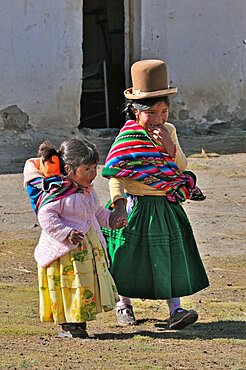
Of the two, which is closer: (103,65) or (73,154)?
(73,154)

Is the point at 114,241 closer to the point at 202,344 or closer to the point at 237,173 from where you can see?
the point at 202,344

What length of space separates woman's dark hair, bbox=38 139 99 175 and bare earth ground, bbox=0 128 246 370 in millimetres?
911

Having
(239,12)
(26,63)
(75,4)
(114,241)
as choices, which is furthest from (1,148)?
(114,241)

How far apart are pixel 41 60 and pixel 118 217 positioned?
7563 millimetres

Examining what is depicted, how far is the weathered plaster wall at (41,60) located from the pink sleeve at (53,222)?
7.30 m

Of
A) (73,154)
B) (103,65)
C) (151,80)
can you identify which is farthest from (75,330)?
(103,65)

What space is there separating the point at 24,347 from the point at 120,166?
3.72 feet

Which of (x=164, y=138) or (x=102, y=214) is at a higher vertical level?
(x=164, y=138)

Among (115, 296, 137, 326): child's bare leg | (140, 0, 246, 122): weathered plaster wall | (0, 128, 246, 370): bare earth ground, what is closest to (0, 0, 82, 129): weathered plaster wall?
(140, 0, 246, 122): weathered plaster wall

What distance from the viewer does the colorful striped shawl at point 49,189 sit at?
5.39 metres

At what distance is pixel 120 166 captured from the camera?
5688mm

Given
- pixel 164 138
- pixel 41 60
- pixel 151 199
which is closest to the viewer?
pixel 164 138

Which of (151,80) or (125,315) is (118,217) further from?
(151,80)

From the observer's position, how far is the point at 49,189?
539 cm
